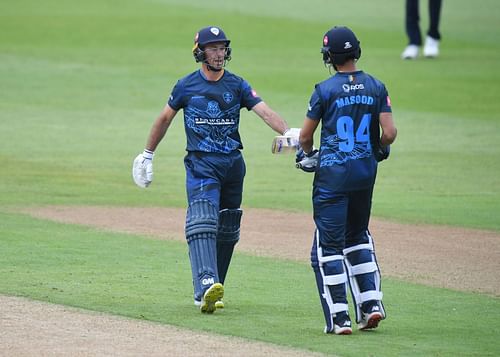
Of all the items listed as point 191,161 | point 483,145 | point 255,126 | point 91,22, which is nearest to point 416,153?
point 483,145

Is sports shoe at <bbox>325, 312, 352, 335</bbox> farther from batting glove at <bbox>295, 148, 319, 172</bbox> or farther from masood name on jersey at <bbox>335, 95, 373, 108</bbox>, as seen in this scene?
masood name on jersey at <bbox>335, 95, 373, 108</bbox>

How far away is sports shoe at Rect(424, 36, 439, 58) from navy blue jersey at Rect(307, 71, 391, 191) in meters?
21.9

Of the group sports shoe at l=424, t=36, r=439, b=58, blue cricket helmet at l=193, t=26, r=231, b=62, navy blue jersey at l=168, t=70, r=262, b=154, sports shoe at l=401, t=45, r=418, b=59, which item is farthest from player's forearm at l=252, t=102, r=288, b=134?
sports shoe at l=424, t=36, r=439, b=58

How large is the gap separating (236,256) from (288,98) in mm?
12967

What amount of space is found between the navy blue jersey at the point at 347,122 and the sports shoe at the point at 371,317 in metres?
0.85

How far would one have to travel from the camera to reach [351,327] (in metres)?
8.80

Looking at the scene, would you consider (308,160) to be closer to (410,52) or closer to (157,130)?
(157,130)

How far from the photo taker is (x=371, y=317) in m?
8.66

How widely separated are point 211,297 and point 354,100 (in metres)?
1.79

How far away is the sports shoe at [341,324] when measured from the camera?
856 cm

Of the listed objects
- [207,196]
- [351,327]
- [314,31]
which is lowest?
[351,327]

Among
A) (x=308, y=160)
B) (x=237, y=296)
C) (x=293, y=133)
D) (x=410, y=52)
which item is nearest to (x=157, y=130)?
(x=293, y=133)

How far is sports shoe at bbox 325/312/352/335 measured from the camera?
8.56 m

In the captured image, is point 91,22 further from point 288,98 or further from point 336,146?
point 336,146
